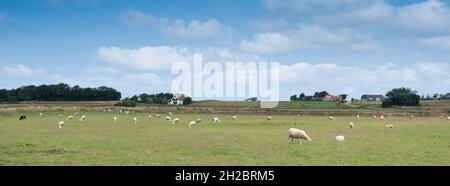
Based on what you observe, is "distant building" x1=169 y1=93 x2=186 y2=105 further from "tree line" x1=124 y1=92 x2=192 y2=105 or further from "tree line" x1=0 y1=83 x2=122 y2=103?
"tree line" x1=0 y1=83 x2=122 y2=103

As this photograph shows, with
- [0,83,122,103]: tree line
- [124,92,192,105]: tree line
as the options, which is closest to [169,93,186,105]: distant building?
[124,92,192,105]: tree line

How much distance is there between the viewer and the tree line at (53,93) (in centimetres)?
17219

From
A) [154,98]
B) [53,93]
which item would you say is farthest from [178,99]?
[53,93]

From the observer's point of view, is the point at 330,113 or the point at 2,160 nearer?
the point at 2,160

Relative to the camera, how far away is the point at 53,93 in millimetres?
179375

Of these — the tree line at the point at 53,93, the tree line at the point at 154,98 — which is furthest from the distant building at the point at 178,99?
the tree line at the point at 53,93

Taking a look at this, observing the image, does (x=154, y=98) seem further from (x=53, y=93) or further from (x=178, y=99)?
(x=53, y=93)

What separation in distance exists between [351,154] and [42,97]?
167 meters

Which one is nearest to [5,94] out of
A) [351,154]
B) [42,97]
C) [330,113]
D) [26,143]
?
[42,97]

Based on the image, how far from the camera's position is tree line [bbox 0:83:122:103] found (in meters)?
172

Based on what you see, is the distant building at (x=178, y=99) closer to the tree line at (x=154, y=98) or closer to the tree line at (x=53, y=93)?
the tree line at (x=154, y=98)

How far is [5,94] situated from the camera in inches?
6939
